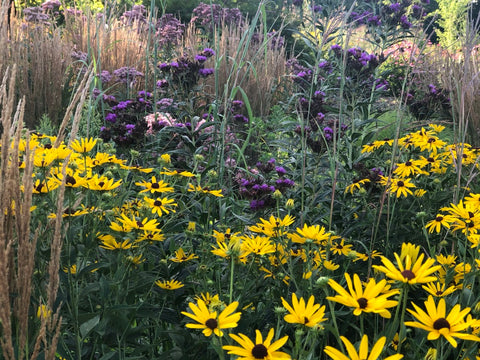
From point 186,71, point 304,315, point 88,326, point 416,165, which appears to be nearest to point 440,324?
point 304,315

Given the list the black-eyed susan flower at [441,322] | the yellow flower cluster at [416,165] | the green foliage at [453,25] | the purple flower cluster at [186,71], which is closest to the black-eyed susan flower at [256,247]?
the black-eyed susan flower at [441,322]

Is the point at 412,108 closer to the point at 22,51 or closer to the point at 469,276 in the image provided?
the point at 469,276

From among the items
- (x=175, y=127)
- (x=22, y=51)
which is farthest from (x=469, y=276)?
(x=22, y=51)

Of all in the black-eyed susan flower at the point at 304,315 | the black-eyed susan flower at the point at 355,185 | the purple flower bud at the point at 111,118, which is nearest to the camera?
the black-eyed susan flower at the point at 304,315

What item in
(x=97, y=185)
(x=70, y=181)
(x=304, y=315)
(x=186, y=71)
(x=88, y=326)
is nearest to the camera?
(x=304, y=315)

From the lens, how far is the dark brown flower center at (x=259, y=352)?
0.84m

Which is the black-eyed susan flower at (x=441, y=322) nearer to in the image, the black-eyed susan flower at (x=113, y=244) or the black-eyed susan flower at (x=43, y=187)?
the black-eyed susan flower at (x=113, y=244)

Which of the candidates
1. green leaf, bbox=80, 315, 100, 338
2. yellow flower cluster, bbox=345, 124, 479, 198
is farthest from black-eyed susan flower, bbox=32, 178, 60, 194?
yellow flower cluster, bbox=345, 124, 479, 198

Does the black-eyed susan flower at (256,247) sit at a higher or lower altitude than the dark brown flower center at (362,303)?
lower

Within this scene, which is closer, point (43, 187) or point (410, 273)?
point (410, 273)

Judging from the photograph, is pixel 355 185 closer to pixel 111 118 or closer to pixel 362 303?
pixel 362 303

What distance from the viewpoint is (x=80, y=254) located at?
1.39m

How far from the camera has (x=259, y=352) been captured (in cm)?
84

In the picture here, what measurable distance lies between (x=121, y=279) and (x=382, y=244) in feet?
3.53
